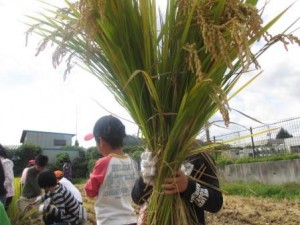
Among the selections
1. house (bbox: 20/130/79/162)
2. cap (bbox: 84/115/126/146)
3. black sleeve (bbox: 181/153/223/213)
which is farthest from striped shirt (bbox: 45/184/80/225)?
house (bbox: 20/130/79/162)

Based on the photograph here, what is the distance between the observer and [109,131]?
7.94 feet

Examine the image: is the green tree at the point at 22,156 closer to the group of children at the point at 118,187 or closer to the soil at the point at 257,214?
the soil at the point at 257,214

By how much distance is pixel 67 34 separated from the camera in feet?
5.22

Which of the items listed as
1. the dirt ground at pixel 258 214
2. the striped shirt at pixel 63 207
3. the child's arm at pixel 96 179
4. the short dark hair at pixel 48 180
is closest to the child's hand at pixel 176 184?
the child's arm at pixel 96 179

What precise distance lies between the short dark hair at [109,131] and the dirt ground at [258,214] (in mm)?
3754

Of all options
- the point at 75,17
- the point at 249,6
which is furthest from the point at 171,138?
the point at 75,17

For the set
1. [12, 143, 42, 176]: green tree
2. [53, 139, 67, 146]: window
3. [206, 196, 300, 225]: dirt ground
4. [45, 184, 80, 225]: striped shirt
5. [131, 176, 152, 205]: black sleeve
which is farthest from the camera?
[53, 139, 67, 146]: window

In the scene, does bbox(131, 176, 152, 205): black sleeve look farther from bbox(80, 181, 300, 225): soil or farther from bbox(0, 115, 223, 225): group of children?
bbox(80, 181, 300, 225): soil

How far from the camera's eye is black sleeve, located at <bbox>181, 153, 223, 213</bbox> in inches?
60.8

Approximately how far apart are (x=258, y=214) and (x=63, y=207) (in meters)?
3.30

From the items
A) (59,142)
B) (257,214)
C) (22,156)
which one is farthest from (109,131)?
(59,142)

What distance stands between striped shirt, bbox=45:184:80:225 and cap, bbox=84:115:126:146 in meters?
1.73

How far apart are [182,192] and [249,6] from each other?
737mm

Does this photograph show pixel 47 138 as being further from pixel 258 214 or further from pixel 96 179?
pixel 96 179
